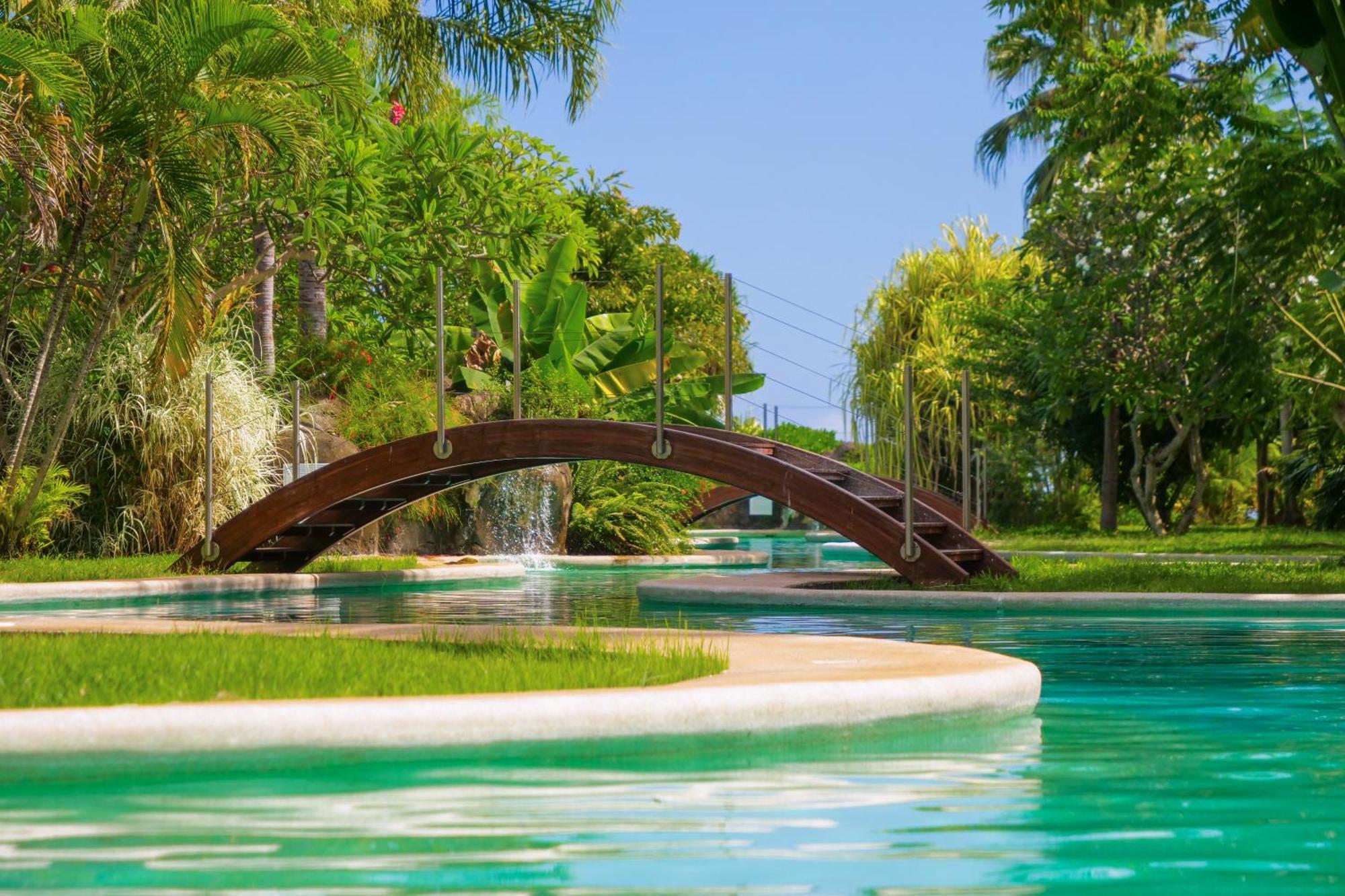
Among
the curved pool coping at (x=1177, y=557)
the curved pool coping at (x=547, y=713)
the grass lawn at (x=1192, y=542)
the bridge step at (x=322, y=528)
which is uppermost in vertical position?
the bridge step at (x=322, y=528)

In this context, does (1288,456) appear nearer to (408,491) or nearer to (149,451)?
(408,491)

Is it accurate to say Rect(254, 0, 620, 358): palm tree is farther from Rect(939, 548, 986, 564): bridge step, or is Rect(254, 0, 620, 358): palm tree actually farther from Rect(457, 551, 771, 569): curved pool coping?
Rect(939, 548, 986, 564): bridge step

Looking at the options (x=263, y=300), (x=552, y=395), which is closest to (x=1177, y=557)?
(x=552, y=395)

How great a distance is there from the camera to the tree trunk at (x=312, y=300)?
1048 inches

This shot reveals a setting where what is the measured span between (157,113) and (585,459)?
6.04 m

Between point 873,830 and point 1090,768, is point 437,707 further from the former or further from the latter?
point 1090,768

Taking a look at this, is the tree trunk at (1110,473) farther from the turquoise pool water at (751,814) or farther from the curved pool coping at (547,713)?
the curved pool coping at (547,713)

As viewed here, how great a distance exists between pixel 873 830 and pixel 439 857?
1.36 metres

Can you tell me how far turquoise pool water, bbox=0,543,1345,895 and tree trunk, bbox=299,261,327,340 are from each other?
2104 cm

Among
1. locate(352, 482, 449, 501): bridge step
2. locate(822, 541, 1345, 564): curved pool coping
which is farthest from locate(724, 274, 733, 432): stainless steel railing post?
locate(822, 541, 1345, 564): curved pool coping

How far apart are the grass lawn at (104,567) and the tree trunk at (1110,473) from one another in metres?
17.4

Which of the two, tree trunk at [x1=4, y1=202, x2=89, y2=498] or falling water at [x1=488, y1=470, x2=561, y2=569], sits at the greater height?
tree trunk at [x1=4, y1=202, x2=89, y2=498]

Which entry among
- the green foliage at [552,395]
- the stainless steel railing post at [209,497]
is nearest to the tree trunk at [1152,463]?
the green foliage at [552,395]

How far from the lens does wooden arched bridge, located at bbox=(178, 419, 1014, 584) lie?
15.0 m
